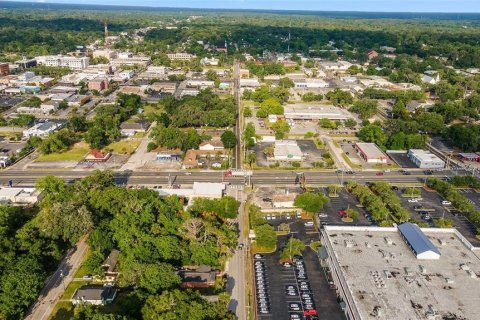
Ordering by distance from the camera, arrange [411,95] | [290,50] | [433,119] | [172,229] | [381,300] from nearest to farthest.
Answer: [381,300] → [172,229] → [433,119] → [411,95] → [290,50]

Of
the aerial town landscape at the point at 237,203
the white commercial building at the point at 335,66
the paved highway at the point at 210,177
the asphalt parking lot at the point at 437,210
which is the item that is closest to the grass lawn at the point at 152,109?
the aerial town landscape at the point at 237,203

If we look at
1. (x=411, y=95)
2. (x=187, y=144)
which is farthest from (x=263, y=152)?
(x=411, y=95)

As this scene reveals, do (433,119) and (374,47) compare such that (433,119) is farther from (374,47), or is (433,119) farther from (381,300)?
(374,47)

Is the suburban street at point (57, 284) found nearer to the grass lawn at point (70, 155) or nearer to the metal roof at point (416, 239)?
the grass lawn at point (70, 155)

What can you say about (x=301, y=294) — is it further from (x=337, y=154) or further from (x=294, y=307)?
(x=337, y=154)

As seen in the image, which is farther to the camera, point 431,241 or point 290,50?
point 290,50

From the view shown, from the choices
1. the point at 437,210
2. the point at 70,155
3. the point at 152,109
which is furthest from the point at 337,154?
the point at 152,109

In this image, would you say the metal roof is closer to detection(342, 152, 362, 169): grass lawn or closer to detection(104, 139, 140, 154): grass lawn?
detection(342, 152, 362, 169): grass lawn
